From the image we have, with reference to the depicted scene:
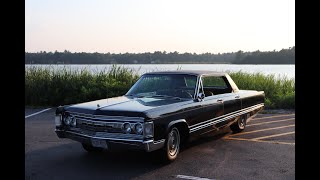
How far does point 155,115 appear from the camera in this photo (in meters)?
5.65

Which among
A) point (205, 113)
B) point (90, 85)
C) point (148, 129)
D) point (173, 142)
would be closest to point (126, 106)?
point (148, 129)

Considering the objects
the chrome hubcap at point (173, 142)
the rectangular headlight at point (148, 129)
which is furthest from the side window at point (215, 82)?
the rectangular headlight at point (148, 129)

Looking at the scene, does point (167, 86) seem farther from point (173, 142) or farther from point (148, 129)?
point (148, 129)

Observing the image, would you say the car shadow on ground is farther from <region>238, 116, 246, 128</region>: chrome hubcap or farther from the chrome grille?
<region>238, 116, 246, 128</region>: chrome hubcap

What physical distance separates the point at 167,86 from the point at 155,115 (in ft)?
5.32

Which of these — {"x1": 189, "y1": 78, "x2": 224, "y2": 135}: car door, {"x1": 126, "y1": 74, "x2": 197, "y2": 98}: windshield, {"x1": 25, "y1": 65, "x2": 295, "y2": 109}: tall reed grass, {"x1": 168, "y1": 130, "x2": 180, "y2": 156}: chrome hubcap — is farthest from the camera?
{"x1": 25, "y1": 65, "x2": 295, "y2": 109}: tall reed grass

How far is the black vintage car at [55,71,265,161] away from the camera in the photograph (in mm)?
5562

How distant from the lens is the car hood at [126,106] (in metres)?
5.62

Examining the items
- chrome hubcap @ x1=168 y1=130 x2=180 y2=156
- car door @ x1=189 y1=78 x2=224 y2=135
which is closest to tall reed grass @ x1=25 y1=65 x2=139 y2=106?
car door @ x1=189 y1=78 x2=224 y2=135
